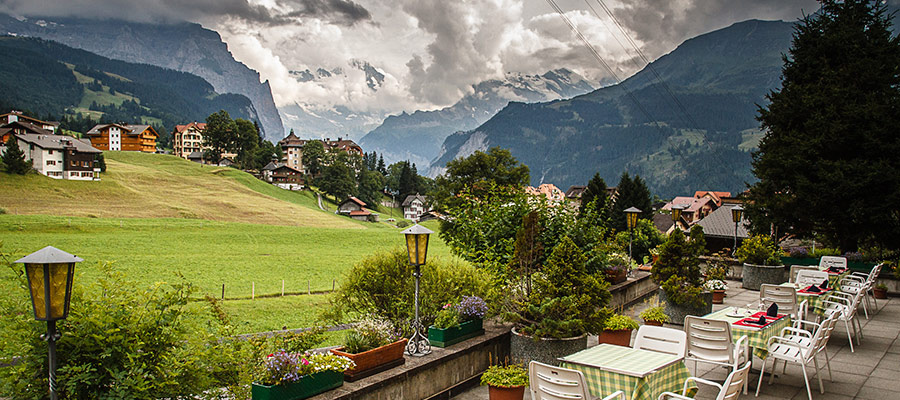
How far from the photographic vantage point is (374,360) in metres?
5.07

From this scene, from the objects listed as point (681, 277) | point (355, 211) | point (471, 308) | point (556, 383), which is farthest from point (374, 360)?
point (355, 211)

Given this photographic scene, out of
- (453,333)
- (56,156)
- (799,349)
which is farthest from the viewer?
(56,156)

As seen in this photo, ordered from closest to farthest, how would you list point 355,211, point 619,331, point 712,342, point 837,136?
point 712,342 < point 619,331 < point 837,136 < point 355,211

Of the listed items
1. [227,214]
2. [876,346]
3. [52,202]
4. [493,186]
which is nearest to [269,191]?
[227,214]

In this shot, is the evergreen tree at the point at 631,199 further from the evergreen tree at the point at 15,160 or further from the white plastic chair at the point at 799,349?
the evergreen tree at the point at 15,160

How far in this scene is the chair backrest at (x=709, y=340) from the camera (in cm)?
579

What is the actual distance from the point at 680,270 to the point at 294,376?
318 inches

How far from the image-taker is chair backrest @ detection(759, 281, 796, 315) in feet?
26.5

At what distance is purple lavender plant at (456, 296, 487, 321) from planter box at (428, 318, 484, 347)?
7cm

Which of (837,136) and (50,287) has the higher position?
(837,136)

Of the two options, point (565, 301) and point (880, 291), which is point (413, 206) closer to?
point (880, 291)

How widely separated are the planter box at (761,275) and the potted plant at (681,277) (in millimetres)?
5703

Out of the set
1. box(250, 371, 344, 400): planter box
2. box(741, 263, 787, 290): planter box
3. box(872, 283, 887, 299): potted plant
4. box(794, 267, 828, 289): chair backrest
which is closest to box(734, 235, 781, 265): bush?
box(741, 263, 787, 290): planter box

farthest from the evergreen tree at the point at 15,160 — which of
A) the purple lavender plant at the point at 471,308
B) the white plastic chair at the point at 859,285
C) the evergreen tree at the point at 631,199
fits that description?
the white plastic chair at the point at 859,285
